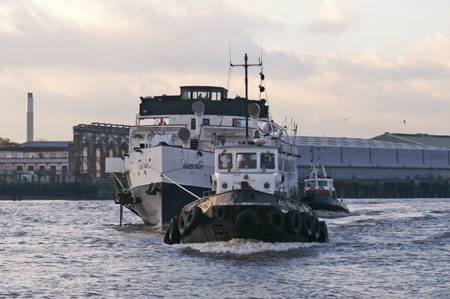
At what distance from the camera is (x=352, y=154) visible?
548 feet

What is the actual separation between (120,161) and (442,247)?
948 inches

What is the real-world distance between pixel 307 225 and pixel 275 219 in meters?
2.80

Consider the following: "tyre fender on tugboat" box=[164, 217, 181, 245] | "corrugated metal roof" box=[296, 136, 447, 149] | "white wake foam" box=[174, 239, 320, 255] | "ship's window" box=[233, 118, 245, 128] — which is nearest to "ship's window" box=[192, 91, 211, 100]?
"ship's window" box=[233, 118, 245, 128]

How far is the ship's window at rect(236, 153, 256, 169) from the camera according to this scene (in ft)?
116

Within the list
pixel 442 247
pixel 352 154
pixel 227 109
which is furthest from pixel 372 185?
pixel 442 247

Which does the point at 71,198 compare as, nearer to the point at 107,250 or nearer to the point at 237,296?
the point at 107,250

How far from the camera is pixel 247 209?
31891 mm

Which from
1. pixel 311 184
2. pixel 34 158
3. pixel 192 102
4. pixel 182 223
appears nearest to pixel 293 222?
pixel 182 223

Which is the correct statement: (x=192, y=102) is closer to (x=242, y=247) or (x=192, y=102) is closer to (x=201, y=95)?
(x=201, y=95)

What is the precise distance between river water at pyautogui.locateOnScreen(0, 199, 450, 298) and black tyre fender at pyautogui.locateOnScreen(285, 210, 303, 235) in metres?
0.63

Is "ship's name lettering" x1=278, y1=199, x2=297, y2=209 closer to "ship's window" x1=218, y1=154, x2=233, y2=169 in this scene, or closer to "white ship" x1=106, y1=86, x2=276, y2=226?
"ship's window" x1=218, y1=154, x2=233, y2=169

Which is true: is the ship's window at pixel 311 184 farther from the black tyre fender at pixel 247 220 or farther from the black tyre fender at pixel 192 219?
the black tyre fender at pixel 247 220

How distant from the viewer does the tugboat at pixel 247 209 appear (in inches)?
1261

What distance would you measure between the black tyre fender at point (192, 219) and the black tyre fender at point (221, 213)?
1.00 m
